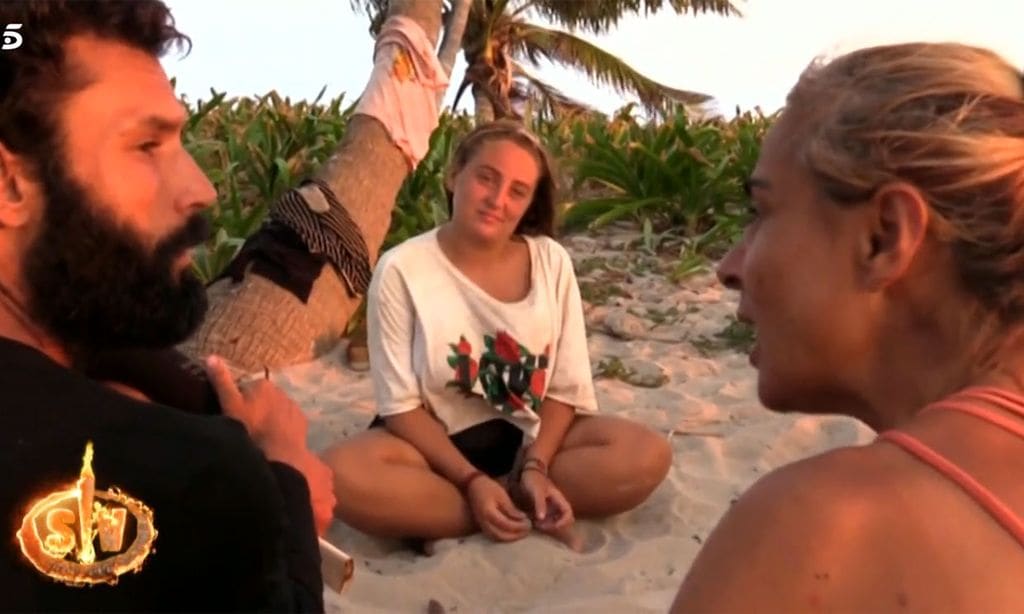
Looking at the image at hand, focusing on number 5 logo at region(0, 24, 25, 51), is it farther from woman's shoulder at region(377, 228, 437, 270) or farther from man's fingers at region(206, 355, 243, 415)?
woman's shoulder at region(377, 228, 437, 270)

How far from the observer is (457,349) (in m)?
3.63

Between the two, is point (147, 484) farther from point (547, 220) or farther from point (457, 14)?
point (457, 14)

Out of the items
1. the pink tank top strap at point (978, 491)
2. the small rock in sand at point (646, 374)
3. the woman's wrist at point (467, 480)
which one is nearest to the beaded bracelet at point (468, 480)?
the woman's wrist at point (467, 480)

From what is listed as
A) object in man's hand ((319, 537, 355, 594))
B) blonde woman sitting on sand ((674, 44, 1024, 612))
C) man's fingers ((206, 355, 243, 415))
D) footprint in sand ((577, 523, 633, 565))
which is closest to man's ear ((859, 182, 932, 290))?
blonde woman sitting on sand ((674, 44, 1024, 612))

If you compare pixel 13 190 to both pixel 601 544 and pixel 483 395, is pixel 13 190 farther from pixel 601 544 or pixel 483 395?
pixel 601 544

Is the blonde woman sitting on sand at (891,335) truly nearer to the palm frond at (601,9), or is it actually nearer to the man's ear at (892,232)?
the man's ear at (892,232)

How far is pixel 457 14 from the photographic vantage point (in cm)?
697

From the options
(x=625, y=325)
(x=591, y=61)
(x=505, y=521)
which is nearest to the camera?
(x=505, y=521)

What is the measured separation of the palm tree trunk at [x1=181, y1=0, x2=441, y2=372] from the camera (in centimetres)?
480

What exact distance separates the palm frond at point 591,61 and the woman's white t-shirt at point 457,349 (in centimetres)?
1650

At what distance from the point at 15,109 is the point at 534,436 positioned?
2347 millimetres

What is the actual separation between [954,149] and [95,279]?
1.09 metres

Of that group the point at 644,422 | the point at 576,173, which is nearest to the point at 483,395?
the point at 644,422

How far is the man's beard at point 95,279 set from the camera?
1593mm
